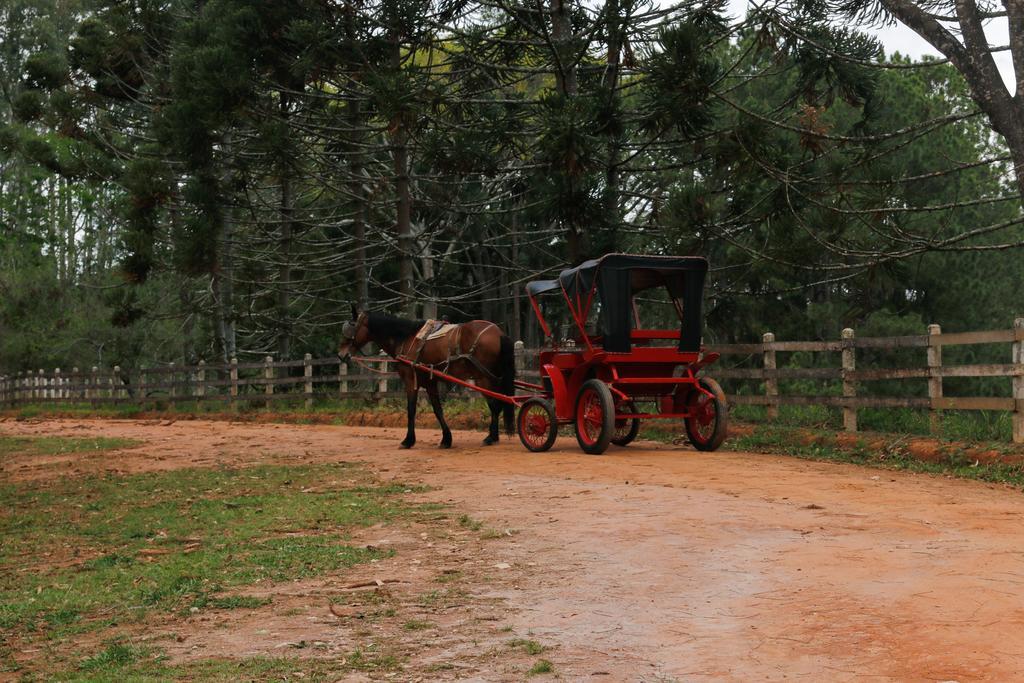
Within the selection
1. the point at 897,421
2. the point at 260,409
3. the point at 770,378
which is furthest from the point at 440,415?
the point at 260,409

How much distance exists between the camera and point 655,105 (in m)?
18.6

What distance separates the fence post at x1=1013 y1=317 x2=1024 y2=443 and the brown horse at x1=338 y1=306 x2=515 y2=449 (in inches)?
283

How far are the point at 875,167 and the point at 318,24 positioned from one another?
40.5 ft

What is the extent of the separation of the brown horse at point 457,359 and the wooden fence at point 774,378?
89.0 inches

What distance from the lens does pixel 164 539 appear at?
9539mm

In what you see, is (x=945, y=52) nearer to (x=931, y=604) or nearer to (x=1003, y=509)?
(x=1003, y=509)

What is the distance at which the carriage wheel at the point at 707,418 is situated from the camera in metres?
15.3

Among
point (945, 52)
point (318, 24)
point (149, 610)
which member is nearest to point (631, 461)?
point (945, 52)

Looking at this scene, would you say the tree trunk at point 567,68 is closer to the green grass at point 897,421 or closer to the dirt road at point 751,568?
the green grass at point 897,421

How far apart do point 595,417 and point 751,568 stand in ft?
25.3

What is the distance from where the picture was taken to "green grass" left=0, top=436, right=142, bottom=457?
770 inches

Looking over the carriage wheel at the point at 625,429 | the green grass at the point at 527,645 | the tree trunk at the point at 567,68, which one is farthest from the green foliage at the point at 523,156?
the green grass at the point at 527,645

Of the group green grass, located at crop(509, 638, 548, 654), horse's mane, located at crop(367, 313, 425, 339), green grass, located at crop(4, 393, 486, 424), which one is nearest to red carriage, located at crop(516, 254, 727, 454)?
horse's mane, located at crop(367, 313, 425, 339)

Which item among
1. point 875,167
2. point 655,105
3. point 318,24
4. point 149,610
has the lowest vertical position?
point 149,610
